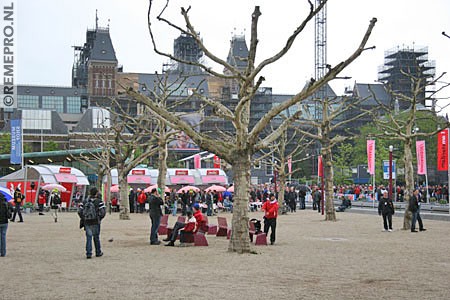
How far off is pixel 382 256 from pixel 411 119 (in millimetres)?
10464

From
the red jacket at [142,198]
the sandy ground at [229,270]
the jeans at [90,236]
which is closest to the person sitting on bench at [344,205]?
the red jacket at [142,198]

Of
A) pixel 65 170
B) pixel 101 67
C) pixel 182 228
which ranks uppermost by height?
pixel 101 67

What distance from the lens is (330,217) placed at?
1216 inches

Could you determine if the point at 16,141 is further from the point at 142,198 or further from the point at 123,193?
the point at 123,193

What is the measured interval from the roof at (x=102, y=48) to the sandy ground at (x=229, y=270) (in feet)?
363

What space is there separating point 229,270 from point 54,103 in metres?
132

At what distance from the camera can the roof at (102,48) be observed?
417 ft

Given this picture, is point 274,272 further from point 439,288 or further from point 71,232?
point 71,232

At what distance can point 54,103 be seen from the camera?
138625 mm

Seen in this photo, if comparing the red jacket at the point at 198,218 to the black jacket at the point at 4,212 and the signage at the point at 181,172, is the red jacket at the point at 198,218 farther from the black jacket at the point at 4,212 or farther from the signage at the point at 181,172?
the signage at the point at 181,172

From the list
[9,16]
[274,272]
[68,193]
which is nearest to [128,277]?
[274,272]

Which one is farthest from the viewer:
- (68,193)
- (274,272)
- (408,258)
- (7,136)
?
(7,136)

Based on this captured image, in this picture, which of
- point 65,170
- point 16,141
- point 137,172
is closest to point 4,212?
point 65,170

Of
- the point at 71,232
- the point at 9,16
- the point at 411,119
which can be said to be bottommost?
the point at 71,232
